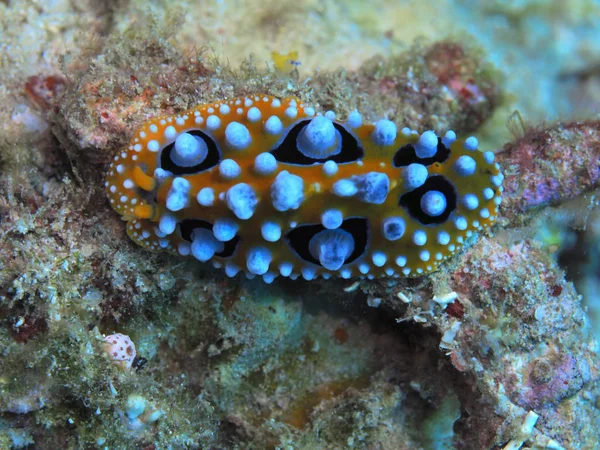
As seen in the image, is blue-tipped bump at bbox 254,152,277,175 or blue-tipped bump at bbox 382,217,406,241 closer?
blue-tipped bump at bbox 254,152,277,175

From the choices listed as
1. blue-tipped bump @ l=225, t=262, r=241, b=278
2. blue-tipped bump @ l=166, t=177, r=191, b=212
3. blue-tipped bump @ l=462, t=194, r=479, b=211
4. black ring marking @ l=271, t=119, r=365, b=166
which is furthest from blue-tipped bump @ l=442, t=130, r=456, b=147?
blue-tipped bump @ l=166, t=177, r=191, b=212

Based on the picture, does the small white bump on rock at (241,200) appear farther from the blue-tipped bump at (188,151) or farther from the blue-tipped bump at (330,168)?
the blue-tipped bump at (330,168)

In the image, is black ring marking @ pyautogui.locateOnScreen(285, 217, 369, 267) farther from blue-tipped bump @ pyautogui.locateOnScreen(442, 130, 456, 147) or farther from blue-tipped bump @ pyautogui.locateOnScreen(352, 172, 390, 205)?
blue-tipped bump @ pyautogui.locateOnScreen(442, 130, 456, 147)

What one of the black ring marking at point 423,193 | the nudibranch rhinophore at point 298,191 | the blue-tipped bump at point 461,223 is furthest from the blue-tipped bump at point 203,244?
the blue-tipped bump at point 461,223

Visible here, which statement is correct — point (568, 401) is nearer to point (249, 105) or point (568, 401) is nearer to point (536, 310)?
point (536, 310)

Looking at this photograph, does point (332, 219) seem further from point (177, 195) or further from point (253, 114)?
point (177, 195)

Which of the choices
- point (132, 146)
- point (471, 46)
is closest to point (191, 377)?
point (132, 146)
